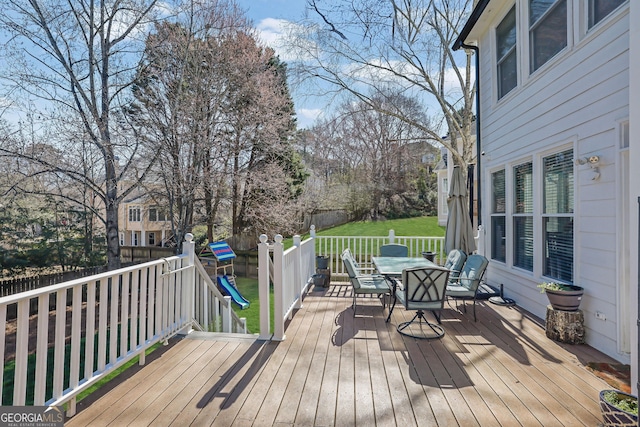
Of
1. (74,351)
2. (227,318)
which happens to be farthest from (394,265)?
(74,351)

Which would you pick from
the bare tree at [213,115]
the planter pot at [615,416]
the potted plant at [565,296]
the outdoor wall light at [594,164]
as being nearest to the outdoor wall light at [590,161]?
the outdoor wall light at [594,164]

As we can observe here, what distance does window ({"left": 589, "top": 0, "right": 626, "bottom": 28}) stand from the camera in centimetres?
321

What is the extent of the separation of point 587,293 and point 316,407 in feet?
10.3

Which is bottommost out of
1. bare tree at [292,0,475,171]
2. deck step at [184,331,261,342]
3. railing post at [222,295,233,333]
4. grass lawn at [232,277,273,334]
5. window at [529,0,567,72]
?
grass lawn at [232,277,273,334]

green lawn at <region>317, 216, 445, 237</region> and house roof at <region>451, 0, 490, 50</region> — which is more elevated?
house roof at <region>451, 0, 490, 50</region>

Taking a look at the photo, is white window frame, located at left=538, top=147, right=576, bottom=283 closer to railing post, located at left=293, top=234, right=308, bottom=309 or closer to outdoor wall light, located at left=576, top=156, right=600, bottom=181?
outdoor wall light, located at left=576, top=156, right=600, bottom=181

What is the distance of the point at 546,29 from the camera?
4.34 m

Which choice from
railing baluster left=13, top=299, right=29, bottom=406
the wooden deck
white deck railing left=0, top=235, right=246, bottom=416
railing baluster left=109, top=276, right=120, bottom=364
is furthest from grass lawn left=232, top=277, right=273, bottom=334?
railing baluster left=13, top=299, right=29, bottom=406

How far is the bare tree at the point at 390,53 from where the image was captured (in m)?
9.16

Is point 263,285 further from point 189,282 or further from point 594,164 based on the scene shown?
point 594,164

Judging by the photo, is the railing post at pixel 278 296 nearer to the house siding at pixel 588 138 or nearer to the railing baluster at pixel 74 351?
the railing baluster at pixel 74 351

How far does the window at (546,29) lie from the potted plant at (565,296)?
2.83 m

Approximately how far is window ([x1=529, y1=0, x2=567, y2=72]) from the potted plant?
2830mm

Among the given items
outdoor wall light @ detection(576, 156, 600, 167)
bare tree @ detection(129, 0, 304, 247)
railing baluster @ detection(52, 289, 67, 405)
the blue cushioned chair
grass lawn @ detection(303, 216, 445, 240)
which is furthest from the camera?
grass lawn @ detection(303, 216, 445, 240)
